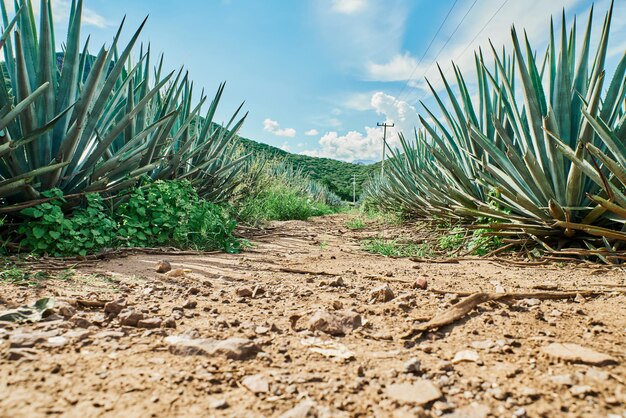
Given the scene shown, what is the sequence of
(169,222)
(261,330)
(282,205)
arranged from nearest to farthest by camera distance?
(261,330) → (169,222) → (282,205)

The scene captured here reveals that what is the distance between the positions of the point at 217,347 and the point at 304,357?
217 millimetres

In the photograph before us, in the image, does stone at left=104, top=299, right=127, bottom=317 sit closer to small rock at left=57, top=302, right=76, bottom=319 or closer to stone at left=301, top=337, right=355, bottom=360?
small rock at left=57, top=302, right=76, bottom=319

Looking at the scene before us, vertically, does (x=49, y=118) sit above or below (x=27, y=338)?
above

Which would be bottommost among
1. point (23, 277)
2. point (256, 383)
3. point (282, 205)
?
point (23, 277)

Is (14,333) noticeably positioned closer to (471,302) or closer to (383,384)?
(383,384)

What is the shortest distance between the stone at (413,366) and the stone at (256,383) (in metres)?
0.32

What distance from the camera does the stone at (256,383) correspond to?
86 cm

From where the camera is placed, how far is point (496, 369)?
0.94m

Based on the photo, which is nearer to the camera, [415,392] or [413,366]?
Answer: [415,392]

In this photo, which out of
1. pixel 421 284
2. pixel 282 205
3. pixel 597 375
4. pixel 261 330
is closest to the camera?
pixel 597 375

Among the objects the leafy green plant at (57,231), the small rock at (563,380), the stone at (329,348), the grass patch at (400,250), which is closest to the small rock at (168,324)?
the stone at (329,348)

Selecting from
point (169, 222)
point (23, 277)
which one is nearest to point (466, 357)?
point (23, 277)

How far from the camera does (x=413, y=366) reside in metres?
0.95

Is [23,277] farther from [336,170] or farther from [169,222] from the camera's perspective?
[336,170]
